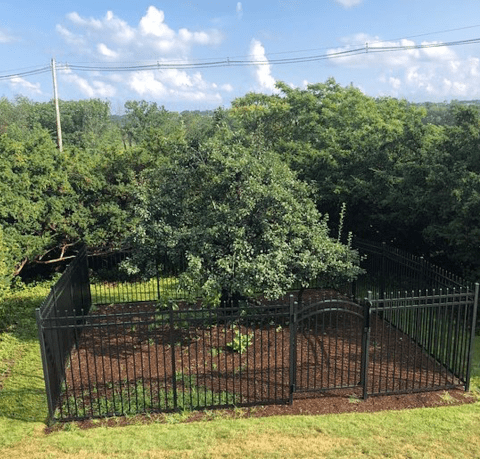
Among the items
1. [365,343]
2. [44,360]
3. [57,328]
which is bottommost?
[365,343]

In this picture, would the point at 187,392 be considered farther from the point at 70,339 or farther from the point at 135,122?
the point at 135,122

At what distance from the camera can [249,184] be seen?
8.37 meters

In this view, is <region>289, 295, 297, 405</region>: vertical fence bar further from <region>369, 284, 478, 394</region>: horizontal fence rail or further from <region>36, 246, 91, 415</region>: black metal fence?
<region>36, 246, 91, 415</region>: black metal fence

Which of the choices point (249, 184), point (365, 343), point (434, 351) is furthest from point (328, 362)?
point (249, 184)

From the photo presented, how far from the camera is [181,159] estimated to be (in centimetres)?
958

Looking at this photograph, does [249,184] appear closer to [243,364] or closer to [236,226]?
[236,226]

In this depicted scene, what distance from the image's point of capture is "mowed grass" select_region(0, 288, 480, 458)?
519 cm

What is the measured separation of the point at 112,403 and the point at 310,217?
Result: 5180mm

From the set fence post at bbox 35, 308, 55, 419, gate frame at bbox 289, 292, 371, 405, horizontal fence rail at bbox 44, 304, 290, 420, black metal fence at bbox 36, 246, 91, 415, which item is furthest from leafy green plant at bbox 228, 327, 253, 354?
fence post at bbox 35, 308, 55, 419

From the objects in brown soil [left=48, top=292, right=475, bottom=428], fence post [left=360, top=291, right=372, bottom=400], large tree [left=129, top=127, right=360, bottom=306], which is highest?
large tree [left=129, top=127, right=360, bottom=306]

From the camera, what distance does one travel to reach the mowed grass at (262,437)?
5.19 m

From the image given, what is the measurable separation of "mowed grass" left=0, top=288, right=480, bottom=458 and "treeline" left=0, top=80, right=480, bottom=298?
3913mm

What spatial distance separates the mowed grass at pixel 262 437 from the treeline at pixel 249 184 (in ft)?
12.8

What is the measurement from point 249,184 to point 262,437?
456 centimetres
